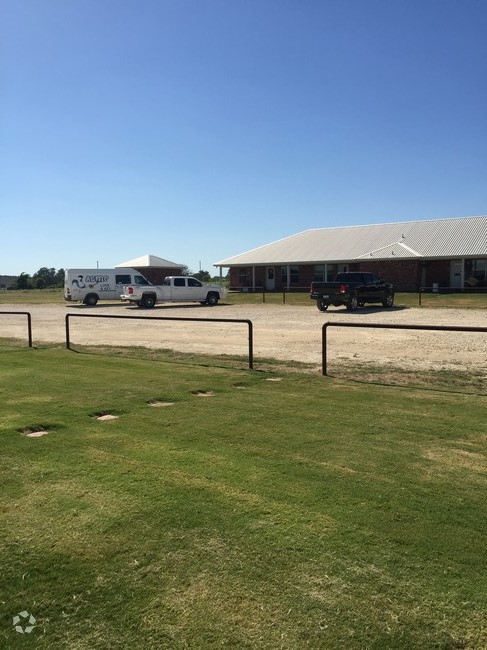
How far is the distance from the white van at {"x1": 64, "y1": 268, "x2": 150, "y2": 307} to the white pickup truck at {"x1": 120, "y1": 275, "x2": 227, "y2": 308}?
8.21 feet

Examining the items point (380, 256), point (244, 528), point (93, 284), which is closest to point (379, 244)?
point (380, 256)

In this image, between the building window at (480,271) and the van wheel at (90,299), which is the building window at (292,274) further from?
the van wheel at (90,299)

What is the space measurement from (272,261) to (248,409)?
42.2 metres

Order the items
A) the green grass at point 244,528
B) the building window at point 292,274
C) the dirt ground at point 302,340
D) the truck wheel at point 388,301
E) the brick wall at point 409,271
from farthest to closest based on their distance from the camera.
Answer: the building window at point 292,274 → the brick wall at point 409,271 → the truck wheel at point 388,301 → the dirt ground at point 302,340 → the green grass at point 244,528

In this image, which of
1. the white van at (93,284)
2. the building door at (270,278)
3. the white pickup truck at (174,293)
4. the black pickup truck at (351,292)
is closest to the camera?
the black pickup truck at (351,292)

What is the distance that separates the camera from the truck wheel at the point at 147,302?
116ft

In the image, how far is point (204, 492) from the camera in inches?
164

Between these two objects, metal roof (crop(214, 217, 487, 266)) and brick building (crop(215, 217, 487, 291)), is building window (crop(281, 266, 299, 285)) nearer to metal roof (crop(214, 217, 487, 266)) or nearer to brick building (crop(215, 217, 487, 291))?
brick building (crop(215, 217, 487, 291))

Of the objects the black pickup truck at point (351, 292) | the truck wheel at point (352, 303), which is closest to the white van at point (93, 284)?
the black pickup truck at point (351, 292)

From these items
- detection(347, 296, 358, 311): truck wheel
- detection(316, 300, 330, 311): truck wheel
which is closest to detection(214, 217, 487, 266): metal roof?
detection(347, 296, 358, 311): truck wheel

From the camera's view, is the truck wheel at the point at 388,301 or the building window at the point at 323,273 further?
the building window at the point at 323,273

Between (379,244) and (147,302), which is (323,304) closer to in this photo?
(147,302)

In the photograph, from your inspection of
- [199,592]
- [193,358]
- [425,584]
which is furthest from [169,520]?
[193,358]

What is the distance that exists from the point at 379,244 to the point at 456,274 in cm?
693
